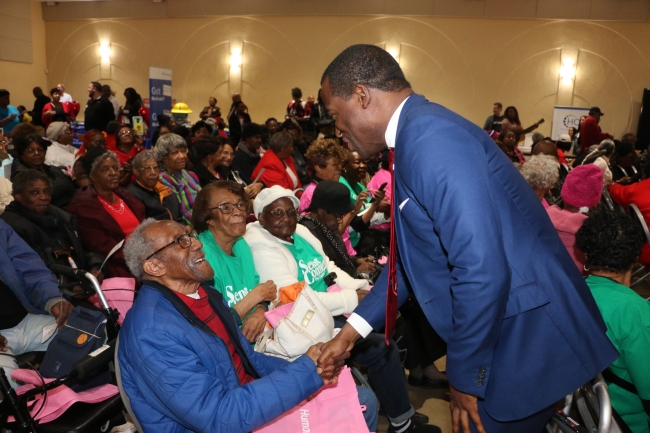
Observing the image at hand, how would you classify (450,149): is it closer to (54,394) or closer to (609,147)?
(54,394)

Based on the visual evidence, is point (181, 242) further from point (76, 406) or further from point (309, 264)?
point (309, 264)

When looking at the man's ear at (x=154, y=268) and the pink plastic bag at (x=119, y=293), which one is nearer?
the man's ear at (x=154, y=268)

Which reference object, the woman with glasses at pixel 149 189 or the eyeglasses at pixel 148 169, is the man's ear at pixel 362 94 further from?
the eyeglasses at pixel 148 169

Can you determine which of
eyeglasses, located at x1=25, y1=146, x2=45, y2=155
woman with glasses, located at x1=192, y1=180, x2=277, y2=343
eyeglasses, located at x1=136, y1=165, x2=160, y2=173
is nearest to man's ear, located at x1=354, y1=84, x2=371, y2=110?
woman with glasses, located at x1=192, y1=180, x2=277, y2=343

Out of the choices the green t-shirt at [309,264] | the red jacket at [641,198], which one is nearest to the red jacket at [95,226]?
the green t-shirt at [309,264]

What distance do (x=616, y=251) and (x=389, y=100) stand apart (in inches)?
51.3

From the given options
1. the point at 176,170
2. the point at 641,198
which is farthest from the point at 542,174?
the point at 176,170

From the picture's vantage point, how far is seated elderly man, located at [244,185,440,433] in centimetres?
284

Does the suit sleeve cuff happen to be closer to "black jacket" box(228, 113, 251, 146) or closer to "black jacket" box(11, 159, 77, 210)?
"black jacket" box(11, 159, 77, 210)

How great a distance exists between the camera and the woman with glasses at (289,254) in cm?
295

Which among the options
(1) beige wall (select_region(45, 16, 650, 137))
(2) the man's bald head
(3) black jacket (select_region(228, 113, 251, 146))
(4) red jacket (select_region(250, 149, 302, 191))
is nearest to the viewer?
(4) red jacket (select_region(250, 149, 302, 191))

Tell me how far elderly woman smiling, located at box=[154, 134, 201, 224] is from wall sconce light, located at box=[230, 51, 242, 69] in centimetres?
1151

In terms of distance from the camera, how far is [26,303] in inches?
115

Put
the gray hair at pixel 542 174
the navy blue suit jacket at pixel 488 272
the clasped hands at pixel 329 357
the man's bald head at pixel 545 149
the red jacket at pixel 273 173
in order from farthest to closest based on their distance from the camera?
the man's bald head at pixel 545 149
the red jacket at pixel 273 173
the gray hair at pixel 542 174
the clasped hands at pixel 329 357
the navy blue suit jacket at pixel 488 272
